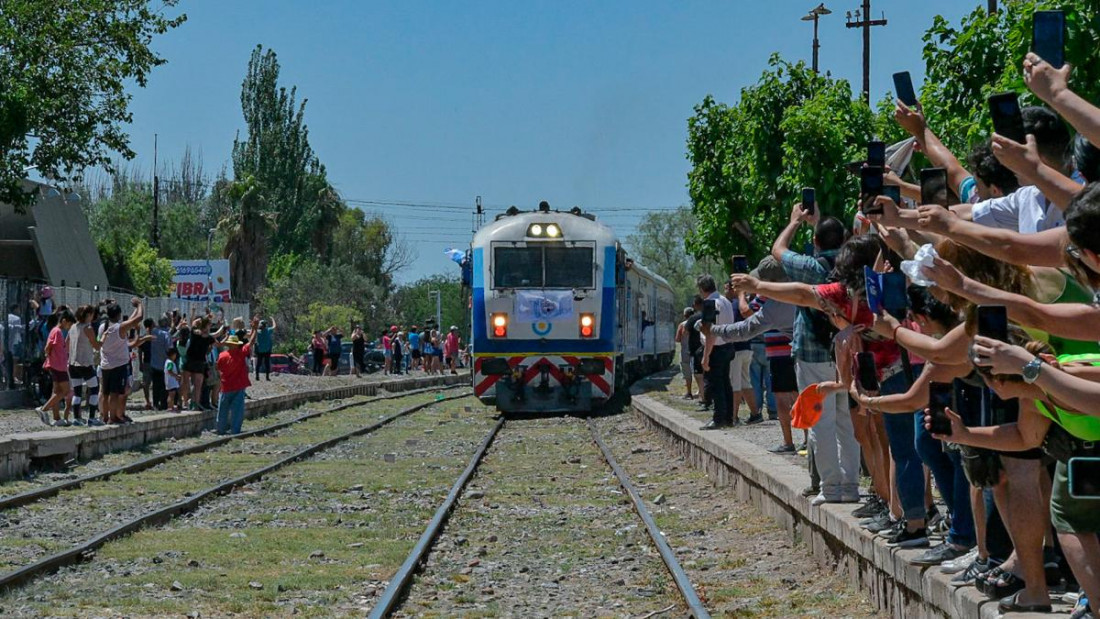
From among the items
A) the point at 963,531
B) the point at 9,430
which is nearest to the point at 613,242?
the point at 9,430

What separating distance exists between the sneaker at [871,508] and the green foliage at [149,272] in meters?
68.9

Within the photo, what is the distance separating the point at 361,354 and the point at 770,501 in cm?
3692

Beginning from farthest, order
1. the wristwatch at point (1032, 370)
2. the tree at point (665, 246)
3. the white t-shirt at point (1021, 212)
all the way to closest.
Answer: the tree at point (665, 246), the white t-shirt at point (1021, 212), the wristwatch at point (1032, 370)

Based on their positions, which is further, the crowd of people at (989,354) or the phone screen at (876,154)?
the phone screen at (876,154)

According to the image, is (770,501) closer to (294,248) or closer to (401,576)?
(401,576)

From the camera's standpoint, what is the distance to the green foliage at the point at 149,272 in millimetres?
76188

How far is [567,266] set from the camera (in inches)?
1000

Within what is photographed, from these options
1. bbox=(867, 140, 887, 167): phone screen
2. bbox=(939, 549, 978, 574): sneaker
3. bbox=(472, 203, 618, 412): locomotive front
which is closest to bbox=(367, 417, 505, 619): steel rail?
bbox=(939, 549, 978, 574): sneaker

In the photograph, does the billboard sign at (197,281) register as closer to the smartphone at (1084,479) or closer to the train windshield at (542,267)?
the train windshield at (542,267)

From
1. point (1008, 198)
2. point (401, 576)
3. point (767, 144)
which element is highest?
point (767, 144)

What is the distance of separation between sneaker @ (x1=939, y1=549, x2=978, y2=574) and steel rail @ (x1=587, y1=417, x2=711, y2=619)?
1.48 meters

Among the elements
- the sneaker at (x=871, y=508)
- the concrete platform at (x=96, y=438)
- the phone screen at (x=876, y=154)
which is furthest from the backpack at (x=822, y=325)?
the concrete platform at (x=96, y=438)

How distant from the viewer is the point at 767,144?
103 ft

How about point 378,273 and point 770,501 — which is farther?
point 378,273
